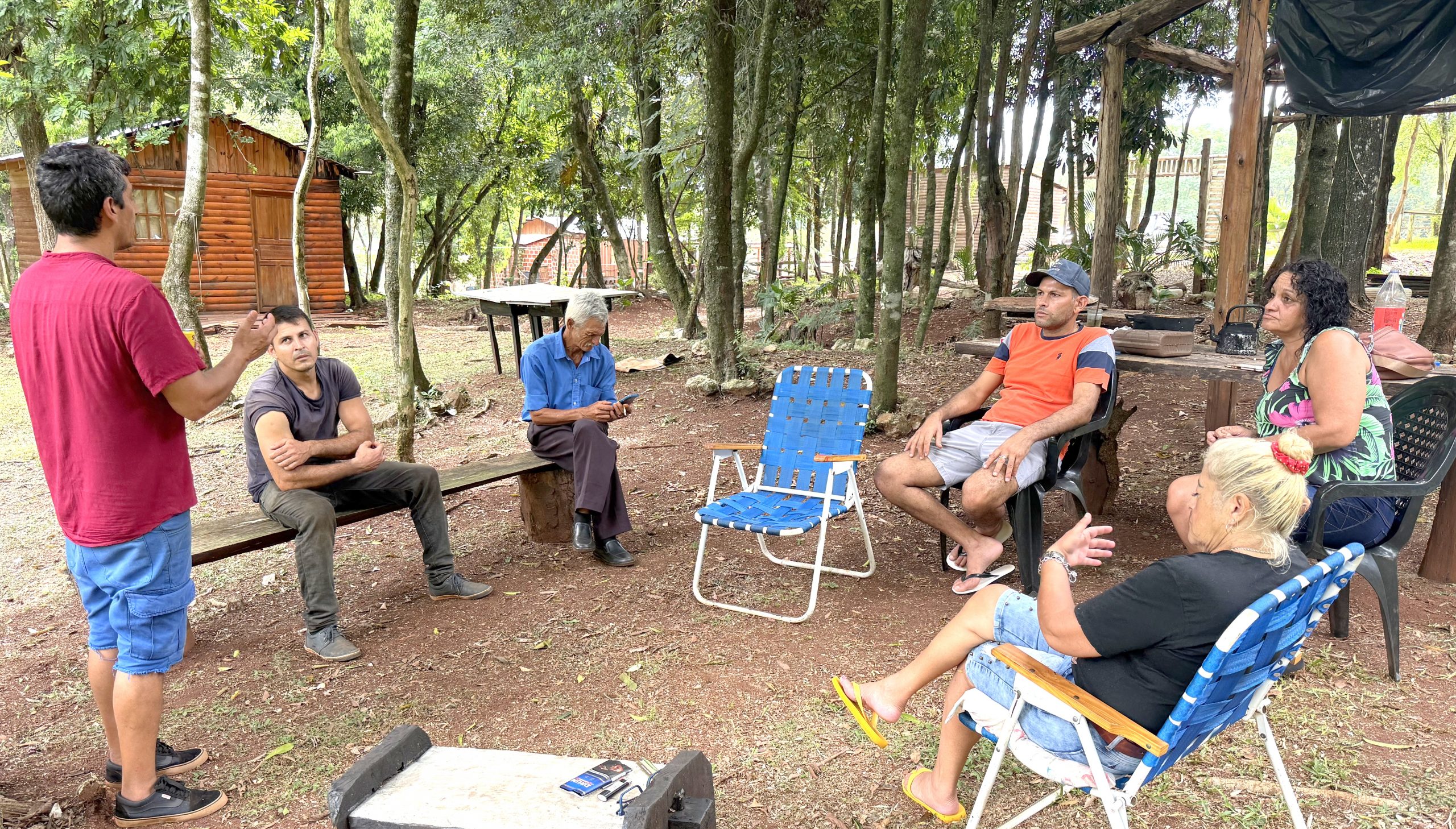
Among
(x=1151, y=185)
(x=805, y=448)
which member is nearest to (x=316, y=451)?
(x=805, y=448)

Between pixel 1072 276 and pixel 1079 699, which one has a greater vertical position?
pixel 1072 276

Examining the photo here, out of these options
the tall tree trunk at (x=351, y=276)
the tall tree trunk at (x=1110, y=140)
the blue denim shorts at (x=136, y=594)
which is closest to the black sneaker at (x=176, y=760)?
the blue denim shorts at (x=136, y=594)

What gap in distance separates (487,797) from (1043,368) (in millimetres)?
3061

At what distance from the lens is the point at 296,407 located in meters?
3.86

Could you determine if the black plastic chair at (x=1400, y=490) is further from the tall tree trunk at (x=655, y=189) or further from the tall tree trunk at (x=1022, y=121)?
the tall tree trunk at (x=655, y=189)

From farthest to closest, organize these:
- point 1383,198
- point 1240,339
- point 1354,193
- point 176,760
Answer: point 1383,198
point 1354,193
point 1240,339
point 176,760

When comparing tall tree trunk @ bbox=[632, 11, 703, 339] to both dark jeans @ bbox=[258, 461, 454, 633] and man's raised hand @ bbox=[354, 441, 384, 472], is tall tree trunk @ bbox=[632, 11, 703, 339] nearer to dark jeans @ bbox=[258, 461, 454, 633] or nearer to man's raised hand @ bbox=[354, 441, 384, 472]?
dark jeans @ bbox=[258, 461, 454, 633]

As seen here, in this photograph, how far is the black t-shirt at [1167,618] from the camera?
1970 millimetres

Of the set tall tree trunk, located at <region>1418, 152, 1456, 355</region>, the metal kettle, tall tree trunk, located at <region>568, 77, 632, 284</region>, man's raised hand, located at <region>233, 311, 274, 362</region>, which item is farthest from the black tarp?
tall tree trunk, located at <region>568, 77, 632, 284</region>

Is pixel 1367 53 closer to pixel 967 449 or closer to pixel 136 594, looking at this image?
pixel 967 449

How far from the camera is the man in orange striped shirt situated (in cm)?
394

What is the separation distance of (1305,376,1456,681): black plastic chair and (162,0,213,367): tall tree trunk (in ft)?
22.3

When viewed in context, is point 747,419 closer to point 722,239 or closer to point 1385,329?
point 722,239

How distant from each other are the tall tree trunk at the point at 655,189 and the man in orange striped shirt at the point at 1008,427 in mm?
6938
